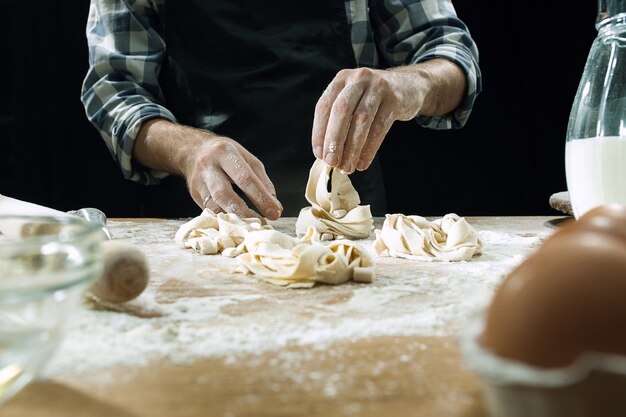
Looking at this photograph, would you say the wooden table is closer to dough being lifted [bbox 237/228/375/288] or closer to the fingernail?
dough being lifted [bbox 237/228/375/288]

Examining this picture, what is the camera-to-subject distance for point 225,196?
179 cm

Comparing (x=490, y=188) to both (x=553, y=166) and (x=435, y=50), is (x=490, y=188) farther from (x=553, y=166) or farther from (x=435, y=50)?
(x=435, y=50)

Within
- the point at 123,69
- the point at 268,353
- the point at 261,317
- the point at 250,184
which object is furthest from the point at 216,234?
the point at 123,69

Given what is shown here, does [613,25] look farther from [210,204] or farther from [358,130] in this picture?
[210,204]

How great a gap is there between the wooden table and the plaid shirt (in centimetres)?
125

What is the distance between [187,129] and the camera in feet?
6.84

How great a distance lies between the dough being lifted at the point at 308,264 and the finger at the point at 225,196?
1.90ft

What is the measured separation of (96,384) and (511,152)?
3449mm

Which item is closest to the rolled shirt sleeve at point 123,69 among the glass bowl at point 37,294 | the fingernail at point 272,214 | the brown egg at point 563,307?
the fingernail at point 272,214

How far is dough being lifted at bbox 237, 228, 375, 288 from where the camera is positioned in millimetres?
1077

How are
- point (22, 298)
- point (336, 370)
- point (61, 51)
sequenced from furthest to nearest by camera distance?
point (61, 51), point (336, 370), point (22, 298)

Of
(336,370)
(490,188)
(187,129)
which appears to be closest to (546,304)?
(336,370)

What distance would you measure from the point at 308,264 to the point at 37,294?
55 cm

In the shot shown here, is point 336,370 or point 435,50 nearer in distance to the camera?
point 336,370
